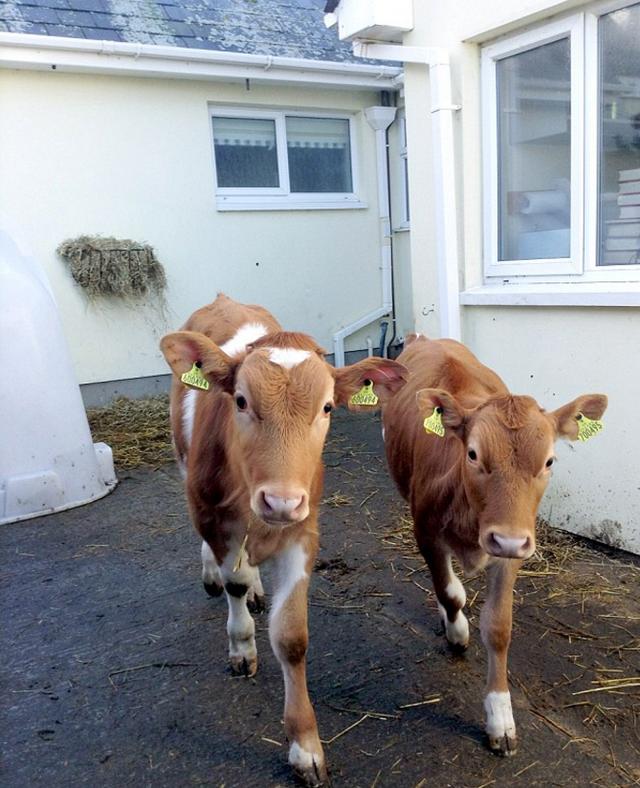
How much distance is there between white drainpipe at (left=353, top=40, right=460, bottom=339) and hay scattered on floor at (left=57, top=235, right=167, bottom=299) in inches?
151

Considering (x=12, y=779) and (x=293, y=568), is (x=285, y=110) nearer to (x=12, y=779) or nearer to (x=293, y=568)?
(x=293, y=568)

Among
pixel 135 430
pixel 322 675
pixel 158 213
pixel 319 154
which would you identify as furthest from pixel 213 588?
pixel 319 154

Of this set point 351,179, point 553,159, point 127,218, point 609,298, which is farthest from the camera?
point 351,179

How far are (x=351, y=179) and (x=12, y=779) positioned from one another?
27.0ft

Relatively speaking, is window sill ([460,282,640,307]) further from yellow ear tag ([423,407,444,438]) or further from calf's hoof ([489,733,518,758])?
calf's hoof ([489,733,518,758])

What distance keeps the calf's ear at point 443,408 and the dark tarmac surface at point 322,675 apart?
1157mm

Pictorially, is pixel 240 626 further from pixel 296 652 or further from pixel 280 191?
pixel 280 191

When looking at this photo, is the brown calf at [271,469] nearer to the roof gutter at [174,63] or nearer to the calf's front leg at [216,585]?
the calf's front leg at [216,585]

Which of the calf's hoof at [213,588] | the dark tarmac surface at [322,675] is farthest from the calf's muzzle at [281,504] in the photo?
the calf's hoof at [213,588]

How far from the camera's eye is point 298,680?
2.62m

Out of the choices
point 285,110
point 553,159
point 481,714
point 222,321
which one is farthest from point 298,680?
point 285,110

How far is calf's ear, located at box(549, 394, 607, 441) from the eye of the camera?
2.72 meters

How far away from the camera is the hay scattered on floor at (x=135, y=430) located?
646cm

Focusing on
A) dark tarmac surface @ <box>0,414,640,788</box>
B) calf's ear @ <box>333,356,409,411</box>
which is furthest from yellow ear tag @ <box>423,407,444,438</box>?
dark tarmac surface @ <box>0,414,640,788</box>
